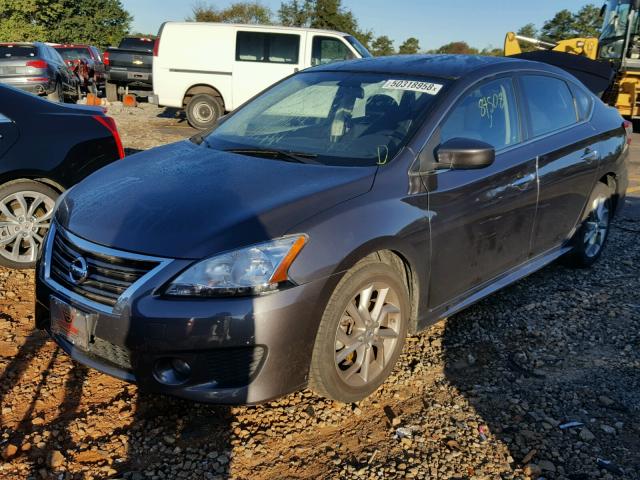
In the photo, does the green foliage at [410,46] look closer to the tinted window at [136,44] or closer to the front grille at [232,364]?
the tinted window at [136,44]

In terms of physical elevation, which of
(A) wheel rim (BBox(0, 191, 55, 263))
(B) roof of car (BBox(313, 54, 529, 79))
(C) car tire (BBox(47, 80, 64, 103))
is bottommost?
(A) wheel rim (BBox(0, 191, 55, 263))

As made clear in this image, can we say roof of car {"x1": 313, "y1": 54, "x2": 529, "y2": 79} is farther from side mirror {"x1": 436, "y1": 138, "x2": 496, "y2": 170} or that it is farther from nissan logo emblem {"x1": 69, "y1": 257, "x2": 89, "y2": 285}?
nissan logo emblem {"x1": 69, "y1": 257, "x2": 89, "y2": 285}

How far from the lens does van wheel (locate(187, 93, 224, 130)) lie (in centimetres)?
1287

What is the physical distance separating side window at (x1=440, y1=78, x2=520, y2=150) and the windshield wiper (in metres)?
0.79

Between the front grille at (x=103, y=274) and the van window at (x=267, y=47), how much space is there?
1022cm

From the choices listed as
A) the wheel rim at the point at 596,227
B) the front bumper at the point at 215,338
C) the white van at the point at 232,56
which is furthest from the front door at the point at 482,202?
the white van at the point at 232,56

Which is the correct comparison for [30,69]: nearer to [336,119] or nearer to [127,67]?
[127,67]

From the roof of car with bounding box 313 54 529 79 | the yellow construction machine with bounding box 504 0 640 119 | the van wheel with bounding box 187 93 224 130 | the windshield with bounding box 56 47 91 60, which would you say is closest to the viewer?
the roof of car with bounding box 313 54 529 79

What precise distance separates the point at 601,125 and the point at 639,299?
144cm

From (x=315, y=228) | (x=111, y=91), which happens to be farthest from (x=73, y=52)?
(x=315, y=228)

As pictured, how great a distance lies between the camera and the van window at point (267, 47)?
12195mm

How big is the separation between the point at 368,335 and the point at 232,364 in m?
0.76

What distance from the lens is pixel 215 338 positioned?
2420 mm

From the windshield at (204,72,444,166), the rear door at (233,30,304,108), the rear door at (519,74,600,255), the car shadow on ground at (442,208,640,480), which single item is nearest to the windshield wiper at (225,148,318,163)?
the windshield at (204,72,444,166)
